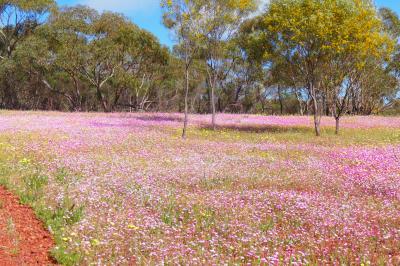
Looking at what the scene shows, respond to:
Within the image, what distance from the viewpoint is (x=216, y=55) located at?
126 feet

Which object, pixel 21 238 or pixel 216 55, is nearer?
pixel 21 238

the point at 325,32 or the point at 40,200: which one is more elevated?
the point at 325,32

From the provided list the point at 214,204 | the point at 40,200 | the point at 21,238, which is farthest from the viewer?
the point at 214,204

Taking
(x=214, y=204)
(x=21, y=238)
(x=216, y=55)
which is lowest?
(x=21, y=238)

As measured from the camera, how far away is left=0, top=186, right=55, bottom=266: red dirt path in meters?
7.54

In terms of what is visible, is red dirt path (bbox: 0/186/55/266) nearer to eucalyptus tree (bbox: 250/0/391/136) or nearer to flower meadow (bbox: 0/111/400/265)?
flower meadow (bbox: 0/111/400/265)

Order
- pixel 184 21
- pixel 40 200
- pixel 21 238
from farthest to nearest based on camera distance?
pixel 184 21, pixel 40 200, pixel 21 238

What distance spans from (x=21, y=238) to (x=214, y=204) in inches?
188

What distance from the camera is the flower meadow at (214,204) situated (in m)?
8.04

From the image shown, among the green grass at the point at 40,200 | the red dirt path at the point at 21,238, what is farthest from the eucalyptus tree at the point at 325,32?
the red dirt path at the point at 21,238

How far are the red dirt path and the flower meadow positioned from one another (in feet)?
1.26

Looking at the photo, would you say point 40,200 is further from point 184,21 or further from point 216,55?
point 216,55

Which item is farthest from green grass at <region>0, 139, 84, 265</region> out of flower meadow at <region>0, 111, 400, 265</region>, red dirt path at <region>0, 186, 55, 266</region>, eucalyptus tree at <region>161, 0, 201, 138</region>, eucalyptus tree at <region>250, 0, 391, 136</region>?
eucalyptus tree at <region>250, 0, 391, 136</region>

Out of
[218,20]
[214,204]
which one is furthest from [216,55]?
[214,204]
